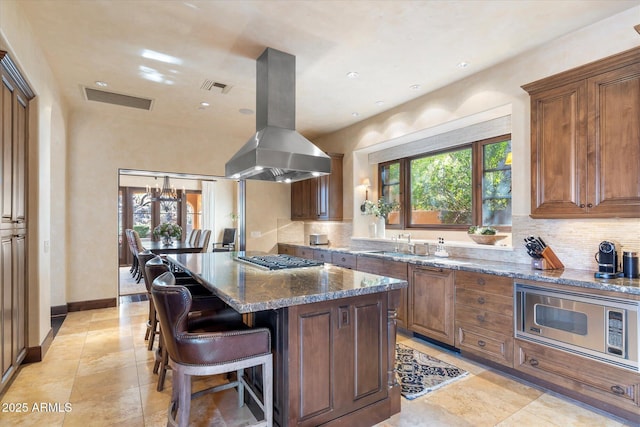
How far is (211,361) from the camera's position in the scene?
173 centimetres

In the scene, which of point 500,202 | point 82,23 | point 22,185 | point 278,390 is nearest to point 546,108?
point 500,202

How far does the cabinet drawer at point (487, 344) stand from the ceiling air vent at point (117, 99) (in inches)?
184

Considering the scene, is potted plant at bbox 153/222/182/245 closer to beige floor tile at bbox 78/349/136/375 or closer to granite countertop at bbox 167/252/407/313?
beige floor tile at bbox 78/349/136/375

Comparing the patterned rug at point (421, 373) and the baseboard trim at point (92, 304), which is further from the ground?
the baseboard trim at point (92, 304)

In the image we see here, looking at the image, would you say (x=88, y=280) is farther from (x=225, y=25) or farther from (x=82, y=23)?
(x=225, y=25)

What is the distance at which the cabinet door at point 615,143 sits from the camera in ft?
7.57

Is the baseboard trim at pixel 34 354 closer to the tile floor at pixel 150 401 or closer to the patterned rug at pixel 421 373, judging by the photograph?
the tile floor at pixel 150 401

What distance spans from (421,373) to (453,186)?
245cm

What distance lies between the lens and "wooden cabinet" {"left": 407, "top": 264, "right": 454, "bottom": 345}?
3.24m

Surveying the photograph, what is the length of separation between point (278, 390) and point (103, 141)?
4.93 m

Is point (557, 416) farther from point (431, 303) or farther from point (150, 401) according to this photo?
point (150, 401)

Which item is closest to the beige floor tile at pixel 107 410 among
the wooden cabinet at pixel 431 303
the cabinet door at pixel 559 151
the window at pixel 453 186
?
the wooden cabinet at pixel 431 303

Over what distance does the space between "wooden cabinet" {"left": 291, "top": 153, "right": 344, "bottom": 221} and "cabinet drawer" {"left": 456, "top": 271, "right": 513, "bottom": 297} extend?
2623 mm

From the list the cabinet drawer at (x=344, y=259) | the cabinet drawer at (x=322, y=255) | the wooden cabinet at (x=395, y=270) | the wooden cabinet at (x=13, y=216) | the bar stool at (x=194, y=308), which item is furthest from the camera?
the cabinet drawer at (x=322, y=255)
